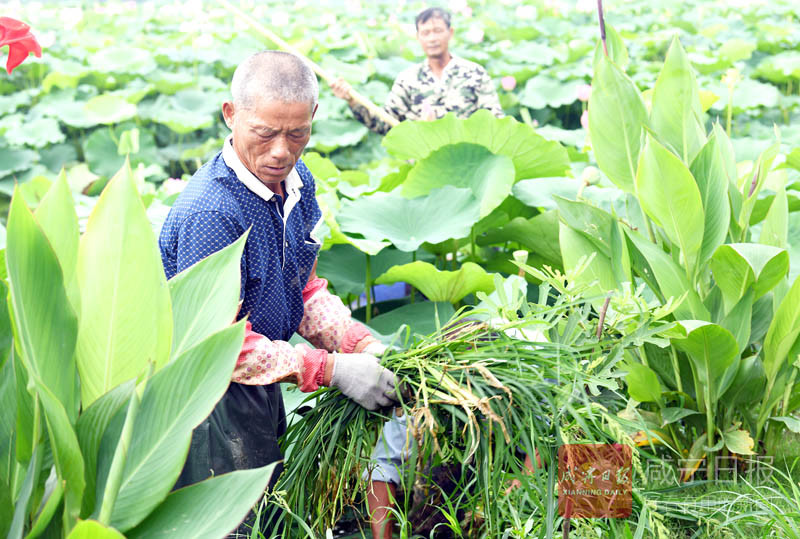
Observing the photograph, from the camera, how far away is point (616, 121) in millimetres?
2006

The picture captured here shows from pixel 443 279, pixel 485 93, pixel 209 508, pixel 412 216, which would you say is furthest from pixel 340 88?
pixel 209 508

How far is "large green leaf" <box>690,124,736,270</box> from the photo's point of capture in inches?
72.8

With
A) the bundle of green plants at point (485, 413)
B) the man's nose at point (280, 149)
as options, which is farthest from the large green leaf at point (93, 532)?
the man's nose at point (280, 149)

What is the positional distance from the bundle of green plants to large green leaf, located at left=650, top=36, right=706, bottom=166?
2.73 feet

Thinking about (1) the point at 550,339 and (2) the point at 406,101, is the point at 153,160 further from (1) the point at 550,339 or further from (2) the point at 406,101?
(1) the point at 550,339

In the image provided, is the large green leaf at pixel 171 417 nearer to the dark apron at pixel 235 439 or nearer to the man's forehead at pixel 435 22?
the dark apron at pixel 235 439

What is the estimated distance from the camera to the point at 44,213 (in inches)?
39.3

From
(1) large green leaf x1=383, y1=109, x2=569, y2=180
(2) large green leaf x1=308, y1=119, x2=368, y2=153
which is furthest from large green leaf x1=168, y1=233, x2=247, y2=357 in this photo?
(2) large green leaf x1=308, y1=119, x2=368, y2=153

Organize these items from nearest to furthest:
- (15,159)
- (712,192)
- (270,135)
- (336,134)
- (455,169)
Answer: (270,135)
(712,192)
(455,169)
(15,159)
(336,134)

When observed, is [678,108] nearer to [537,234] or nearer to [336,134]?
[537,234]

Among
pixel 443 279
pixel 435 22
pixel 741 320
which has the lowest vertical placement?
pixel 443 279

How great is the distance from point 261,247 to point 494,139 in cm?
163

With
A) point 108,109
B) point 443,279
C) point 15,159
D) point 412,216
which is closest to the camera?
point 443,279

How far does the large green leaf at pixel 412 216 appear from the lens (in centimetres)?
261
